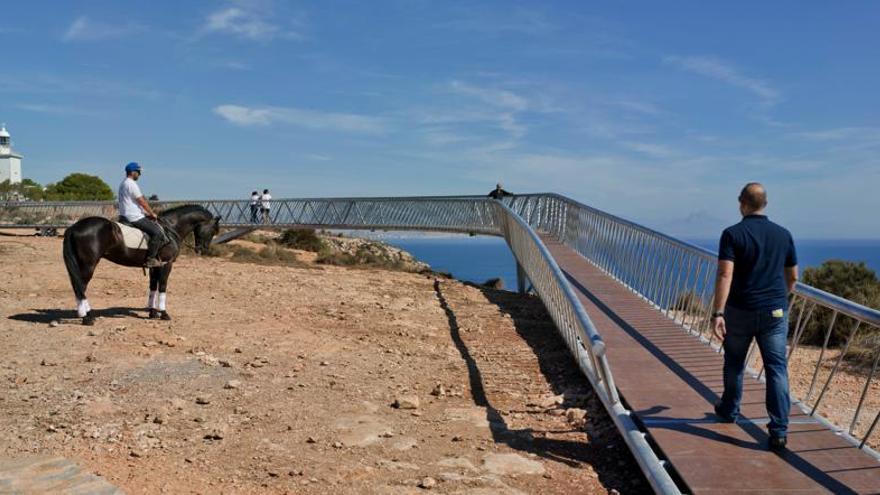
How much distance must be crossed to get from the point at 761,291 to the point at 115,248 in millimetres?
8432

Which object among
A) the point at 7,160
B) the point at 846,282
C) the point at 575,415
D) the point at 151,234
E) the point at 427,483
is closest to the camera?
the point at 427,483

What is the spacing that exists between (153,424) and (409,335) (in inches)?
207

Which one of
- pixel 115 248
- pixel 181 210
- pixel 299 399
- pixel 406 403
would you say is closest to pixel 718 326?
pixel 406 403

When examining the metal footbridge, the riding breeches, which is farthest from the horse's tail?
the metal footbridge

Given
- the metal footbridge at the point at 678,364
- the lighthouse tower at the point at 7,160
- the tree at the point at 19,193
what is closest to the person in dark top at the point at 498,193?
the metal footbridge at the point at 678,364

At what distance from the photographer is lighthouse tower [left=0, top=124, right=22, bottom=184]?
88.5 meters

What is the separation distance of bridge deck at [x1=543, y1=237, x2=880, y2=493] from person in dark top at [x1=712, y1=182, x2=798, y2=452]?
32 centimetres

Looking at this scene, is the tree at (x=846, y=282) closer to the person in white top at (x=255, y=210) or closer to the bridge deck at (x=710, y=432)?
the bridge deck at (x=710, y=432)

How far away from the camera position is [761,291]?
5.63 meters

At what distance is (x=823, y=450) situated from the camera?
556 cm

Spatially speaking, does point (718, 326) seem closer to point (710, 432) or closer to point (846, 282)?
point (710, 432)

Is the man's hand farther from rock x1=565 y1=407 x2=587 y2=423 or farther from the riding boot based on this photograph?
the riding boot

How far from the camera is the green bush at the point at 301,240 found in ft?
119

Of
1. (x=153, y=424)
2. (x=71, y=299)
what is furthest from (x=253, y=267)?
(x=153, y=424)
